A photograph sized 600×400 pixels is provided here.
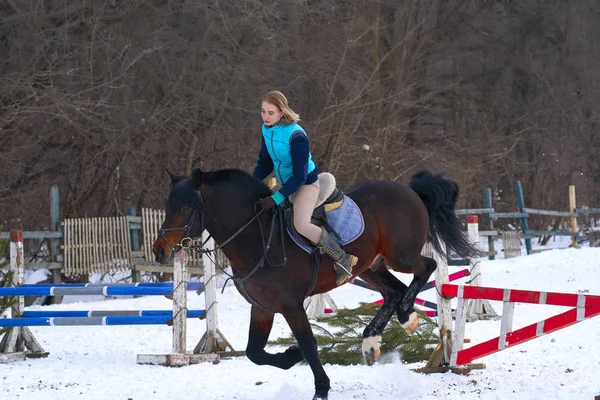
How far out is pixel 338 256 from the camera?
5988 millimetres

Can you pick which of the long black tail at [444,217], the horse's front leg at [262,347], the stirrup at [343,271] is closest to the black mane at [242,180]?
the stirrup at [343,271]

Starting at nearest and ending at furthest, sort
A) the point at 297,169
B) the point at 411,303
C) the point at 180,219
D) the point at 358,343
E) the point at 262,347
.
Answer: the point at 180,219 → the point at 297,169 → the point at 262,347 → the point at 411,303 → the point at 358,343

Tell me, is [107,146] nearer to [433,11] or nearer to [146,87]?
[146,87]

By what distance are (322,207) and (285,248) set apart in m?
0.48

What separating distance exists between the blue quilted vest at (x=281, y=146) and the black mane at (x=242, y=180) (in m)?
0.16

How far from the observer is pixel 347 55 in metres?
21.0

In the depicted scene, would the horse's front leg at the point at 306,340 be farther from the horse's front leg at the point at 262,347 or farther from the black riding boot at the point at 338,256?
the black riding boot at the point at 338,256

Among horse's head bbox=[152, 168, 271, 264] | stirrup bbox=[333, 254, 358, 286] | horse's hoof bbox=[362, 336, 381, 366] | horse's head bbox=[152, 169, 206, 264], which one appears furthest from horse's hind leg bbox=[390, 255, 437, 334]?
horse's head bbox=[152, 169, 206, 264]

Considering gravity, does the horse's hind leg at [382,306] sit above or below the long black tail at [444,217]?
below

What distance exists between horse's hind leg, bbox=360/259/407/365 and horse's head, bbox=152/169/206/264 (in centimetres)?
171

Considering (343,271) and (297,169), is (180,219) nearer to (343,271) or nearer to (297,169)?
(297,169)

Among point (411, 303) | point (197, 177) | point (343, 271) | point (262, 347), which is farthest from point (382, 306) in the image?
point (197, 177)

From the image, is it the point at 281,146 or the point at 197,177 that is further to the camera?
the point at 281,146

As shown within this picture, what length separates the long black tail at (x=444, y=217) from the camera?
705 centimetres
